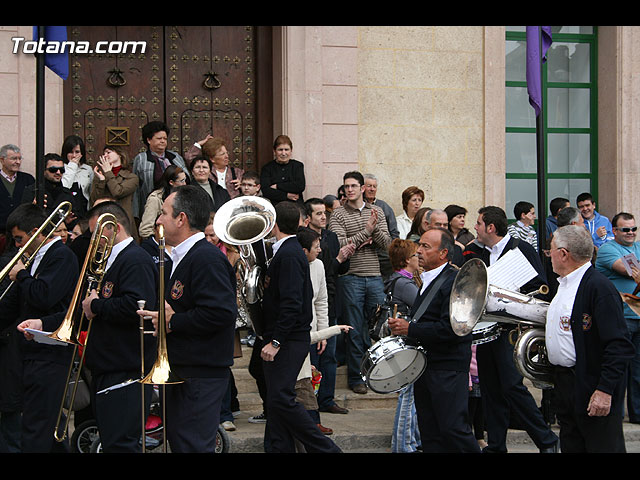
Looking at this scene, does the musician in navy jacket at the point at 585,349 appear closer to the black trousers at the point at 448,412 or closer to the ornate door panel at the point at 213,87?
the black trousers at the point at 448,412

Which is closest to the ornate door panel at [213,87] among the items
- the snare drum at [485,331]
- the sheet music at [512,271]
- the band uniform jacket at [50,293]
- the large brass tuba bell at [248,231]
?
the large brass tuba bell at [248,231]

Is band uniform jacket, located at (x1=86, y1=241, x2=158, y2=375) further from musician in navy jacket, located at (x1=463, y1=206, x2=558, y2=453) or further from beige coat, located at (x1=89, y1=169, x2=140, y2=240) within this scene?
beige coat, located at (x1=89, y1=169, x2=140, y2=240)

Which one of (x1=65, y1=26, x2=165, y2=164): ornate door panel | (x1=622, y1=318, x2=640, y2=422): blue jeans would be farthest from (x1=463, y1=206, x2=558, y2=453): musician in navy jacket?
(x1=65, y1=26, x2=165, y2=164): ornate door panel

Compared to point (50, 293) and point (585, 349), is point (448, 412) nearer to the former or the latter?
point (585, 349)

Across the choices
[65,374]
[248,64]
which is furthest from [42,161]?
[248,64]

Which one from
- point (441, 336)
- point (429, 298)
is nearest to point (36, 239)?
point (429, 298)

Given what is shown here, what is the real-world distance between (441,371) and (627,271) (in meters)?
3.76

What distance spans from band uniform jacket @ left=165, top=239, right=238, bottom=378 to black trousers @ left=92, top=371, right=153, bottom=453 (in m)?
0.53

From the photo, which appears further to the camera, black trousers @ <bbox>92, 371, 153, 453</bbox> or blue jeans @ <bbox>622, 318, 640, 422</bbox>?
blue jeans @ <bbox>622, 318, 640, 422</bbox>

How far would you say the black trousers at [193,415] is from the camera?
5.46 metres

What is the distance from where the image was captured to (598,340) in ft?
18.1

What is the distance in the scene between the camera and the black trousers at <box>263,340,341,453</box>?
6.83 metres

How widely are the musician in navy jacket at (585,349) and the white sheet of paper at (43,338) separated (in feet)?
10.3
